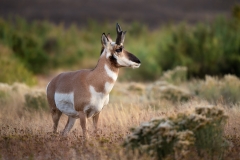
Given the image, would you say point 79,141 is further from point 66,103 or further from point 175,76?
point 175,76

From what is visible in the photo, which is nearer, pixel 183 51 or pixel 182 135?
pixel 182 135

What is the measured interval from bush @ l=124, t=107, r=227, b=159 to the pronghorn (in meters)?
1.66

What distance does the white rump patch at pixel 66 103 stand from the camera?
8.86m

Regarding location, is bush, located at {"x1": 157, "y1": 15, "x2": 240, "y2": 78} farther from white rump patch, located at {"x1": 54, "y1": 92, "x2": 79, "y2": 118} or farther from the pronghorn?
white rump patch, located at {"x1": 54, "y1": 92, "x2": 79, "y2": 118}

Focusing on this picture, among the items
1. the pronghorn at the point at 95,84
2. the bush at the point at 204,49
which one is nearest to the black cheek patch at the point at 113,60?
the pronghorn at the point at 95,84

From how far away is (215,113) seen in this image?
7230 millimetres

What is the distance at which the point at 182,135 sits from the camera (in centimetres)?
674

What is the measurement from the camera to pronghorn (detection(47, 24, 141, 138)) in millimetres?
8594

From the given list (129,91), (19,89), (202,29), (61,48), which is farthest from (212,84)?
(61,48)

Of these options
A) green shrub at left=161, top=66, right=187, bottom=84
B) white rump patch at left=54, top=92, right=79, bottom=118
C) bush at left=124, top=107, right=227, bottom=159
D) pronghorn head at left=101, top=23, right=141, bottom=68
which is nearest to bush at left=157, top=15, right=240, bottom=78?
green shrub at left=161, top=66, right=187, bottom=84

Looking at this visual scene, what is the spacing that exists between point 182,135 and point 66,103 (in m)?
3.12

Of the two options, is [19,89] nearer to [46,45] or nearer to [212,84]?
[212,84]

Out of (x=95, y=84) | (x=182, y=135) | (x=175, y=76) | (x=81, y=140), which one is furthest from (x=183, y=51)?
(x=182, y=135)

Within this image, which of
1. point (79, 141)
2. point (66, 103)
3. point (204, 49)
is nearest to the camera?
point (79, 141)
